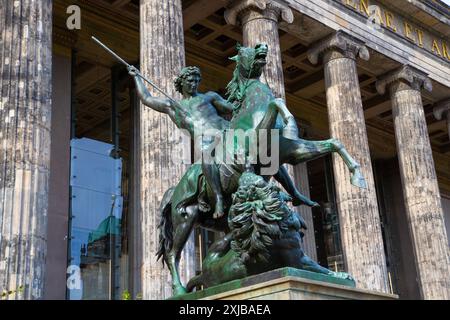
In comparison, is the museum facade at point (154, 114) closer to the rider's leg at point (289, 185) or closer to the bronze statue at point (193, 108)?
the bronze statue at point (193, 108)

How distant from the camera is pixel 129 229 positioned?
21.7 meters

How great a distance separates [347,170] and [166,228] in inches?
519

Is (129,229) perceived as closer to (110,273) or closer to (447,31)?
(110,273)

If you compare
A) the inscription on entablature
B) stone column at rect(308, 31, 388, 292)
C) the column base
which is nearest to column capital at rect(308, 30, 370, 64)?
stone column at rect(308, 31, 388, 292)

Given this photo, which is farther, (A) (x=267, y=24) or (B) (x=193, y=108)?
(A) (x=267, y=24)

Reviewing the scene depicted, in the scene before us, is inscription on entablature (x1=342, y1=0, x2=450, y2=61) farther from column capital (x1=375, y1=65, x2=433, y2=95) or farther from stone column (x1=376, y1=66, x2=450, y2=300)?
stone column (x1=376, y1=66, x2=450, y2=300)

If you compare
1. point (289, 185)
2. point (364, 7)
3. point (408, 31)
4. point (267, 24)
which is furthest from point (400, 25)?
point (289, 185)

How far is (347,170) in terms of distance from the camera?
19531mm

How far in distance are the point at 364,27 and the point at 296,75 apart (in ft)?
17.4

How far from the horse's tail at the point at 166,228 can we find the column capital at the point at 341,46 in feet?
50.7

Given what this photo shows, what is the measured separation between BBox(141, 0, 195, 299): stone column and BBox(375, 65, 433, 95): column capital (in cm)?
1026

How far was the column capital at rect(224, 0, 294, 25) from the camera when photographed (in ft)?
62.1

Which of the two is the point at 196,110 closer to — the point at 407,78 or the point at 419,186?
the point at 419,186
